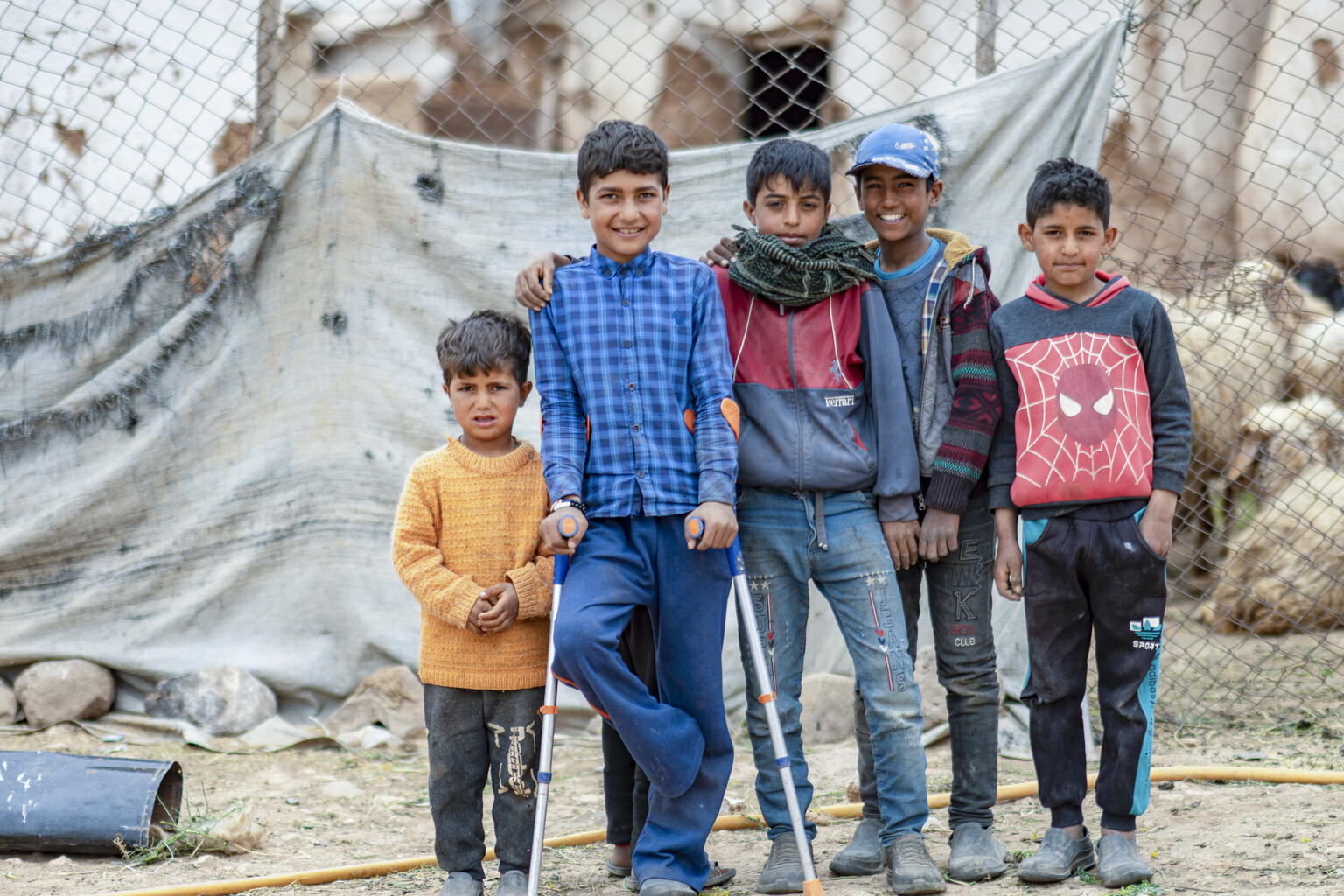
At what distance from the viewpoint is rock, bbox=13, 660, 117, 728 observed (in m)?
4.46

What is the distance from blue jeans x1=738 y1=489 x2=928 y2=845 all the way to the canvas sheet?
1.67 metres

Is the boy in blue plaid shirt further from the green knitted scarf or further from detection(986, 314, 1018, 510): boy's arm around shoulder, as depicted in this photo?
detection(986, 314, 1018, 510): boy's arm around shoulder

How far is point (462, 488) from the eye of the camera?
2920 millimetres

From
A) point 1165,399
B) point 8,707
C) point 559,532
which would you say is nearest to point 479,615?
point 559,532

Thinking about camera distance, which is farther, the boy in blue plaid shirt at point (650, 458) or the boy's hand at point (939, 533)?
the boy's hand at point (939, 533)

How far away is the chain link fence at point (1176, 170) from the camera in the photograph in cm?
460

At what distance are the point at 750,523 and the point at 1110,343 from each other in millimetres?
976

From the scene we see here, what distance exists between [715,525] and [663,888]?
84 centimetres

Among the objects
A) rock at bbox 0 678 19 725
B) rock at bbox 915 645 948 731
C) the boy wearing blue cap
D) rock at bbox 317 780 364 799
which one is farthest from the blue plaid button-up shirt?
rock at bbox 0 678 19 725

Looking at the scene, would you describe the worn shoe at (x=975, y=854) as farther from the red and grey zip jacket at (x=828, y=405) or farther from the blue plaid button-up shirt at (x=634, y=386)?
the blue plaid button-up shirt at (x=634, y=386)

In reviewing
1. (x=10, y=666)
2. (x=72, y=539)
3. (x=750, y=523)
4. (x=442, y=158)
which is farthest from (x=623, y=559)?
(x=10, y=666)

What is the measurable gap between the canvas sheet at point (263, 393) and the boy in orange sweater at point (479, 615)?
1633 millimetres

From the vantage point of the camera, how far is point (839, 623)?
2.89 metres

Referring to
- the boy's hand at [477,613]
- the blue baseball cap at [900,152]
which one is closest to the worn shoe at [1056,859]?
the boy's hand at [477,613]
